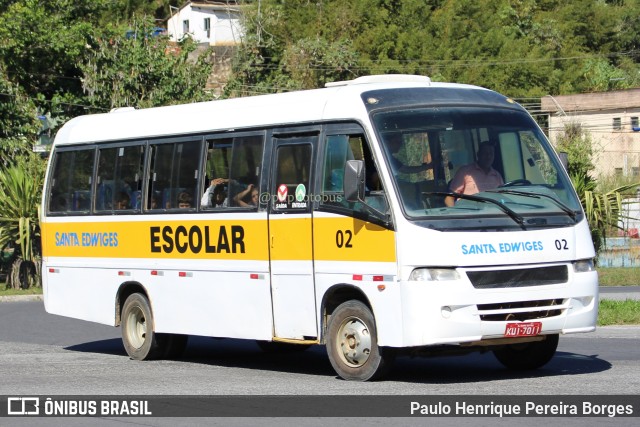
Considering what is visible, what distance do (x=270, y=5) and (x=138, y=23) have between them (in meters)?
39.1

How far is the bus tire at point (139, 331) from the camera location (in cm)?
1584

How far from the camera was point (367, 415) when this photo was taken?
32.8 feet

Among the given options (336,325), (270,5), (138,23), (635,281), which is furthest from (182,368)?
(270,5)

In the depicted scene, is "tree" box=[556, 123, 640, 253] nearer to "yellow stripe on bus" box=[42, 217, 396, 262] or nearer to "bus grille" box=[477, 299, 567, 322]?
"yellow stripe on bus" box=[42, 217, 396, 262]

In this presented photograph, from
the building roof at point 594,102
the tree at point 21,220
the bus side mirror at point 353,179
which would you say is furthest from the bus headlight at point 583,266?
the building roof at point 594,102

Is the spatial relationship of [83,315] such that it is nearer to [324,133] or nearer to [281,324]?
[281,324]

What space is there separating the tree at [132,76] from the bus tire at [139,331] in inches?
953

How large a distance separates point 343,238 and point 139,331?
4762mm

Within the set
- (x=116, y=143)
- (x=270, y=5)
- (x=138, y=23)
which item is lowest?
(x=116, y=143)

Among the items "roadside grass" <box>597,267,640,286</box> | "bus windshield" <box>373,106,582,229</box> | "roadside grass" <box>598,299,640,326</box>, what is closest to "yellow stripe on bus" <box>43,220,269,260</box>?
"bus windshield" <box>373,106,582,229</box>

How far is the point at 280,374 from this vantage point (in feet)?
45.3

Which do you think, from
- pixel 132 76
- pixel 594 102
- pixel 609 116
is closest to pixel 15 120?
pixel 132 76

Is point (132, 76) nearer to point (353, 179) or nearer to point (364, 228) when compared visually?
point (364, 228)

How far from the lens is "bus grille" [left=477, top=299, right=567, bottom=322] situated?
38.0 feet
